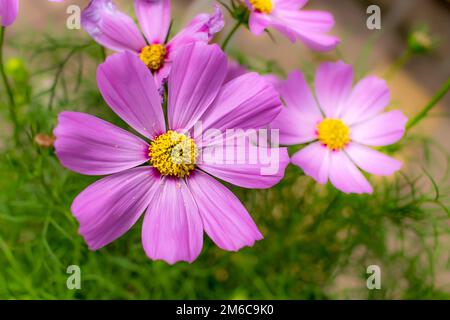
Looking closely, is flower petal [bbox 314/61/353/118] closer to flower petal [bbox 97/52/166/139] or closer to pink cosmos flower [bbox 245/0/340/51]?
pink cosmos flower [bbox 245/0/340/51]

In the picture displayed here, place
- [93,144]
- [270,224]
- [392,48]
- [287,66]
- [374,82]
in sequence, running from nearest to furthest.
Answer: [93,144] → [374,82] → [270,224] → [287,66] → [392,48]

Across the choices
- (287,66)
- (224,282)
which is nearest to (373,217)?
(224,282)

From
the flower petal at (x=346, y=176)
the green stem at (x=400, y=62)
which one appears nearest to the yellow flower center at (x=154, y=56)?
the flower petal at (x=346, y=176)

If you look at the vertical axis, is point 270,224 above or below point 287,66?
below

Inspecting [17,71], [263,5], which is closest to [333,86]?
[263,5]

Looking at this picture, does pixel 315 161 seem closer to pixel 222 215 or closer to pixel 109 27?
pixel 222 215

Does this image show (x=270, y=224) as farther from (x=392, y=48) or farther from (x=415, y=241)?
(x=392, y=48)

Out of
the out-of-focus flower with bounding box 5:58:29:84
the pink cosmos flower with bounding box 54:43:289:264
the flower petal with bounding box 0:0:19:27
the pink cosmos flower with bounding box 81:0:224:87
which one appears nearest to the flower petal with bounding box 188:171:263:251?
the pink cosmos flower with bounding box 54:43:289:264
